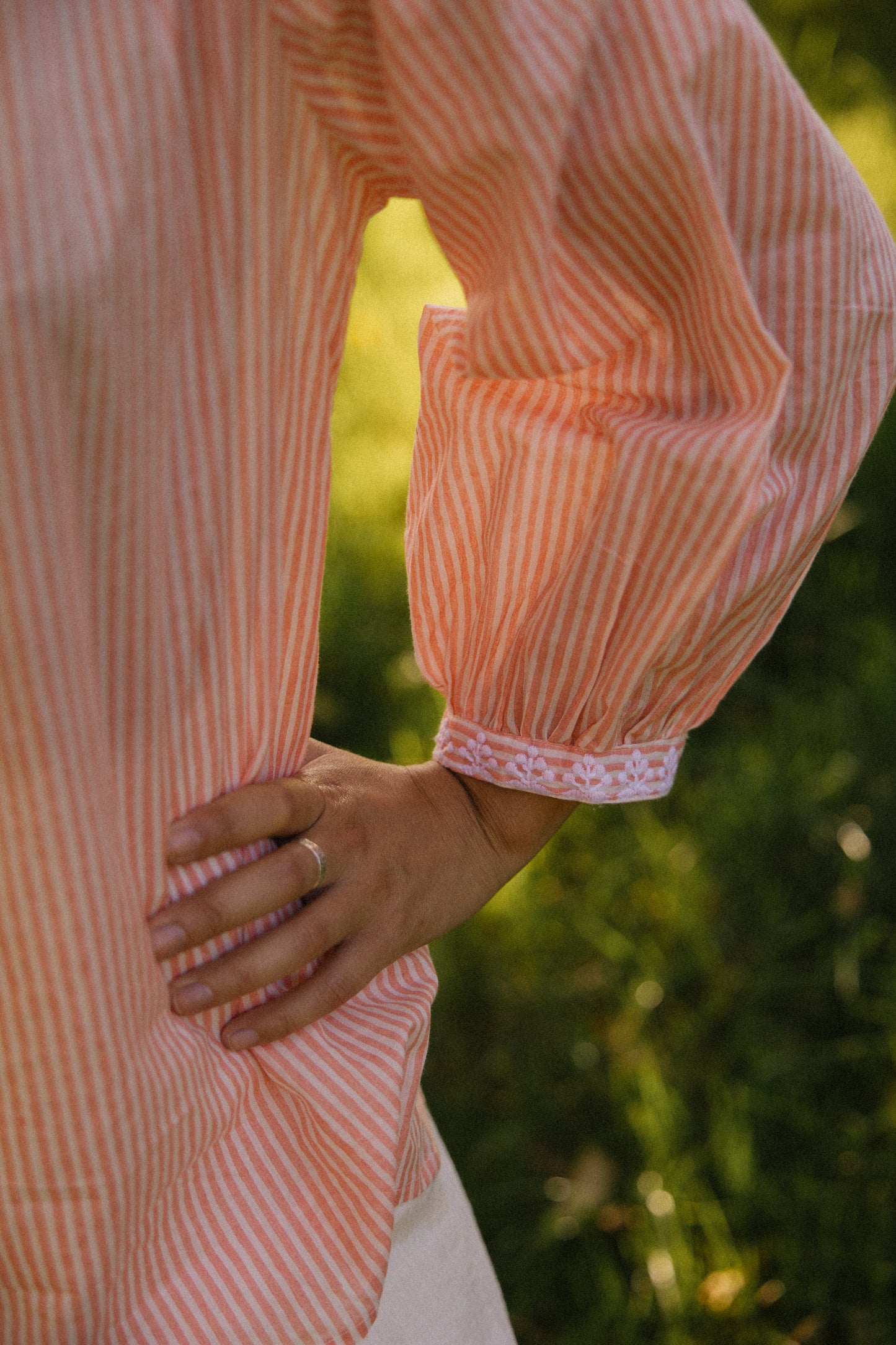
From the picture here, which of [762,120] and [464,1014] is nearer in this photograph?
[762,120]

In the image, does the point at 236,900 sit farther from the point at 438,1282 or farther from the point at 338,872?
the point at 438,1282

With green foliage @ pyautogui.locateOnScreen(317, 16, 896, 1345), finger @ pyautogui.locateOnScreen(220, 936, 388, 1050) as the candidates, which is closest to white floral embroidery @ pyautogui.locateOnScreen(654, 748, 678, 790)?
finger @ pyautogui.locateOnScreen(220, 936, 388, 1050)

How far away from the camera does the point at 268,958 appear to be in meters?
0.80

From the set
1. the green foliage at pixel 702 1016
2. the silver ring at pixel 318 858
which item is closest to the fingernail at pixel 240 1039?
the silver ring at pixel 318 858

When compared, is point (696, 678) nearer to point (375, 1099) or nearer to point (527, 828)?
point (527, 828)

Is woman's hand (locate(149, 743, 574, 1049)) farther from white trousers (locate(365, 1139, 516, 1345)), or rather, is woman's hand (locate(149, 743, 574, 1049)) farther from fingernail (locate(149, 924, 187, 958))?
white trousers (locate(365, 1139, 516, 1345))

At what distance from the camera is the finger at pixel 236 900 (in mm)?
730

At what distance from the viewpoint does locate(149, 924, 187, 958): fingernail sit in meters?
0.72

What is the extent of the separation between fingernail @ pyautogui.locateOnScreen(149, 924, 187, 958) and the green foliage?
1252 mm

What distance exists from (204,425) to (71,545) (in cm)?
11

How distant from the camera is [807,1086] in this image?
193cm

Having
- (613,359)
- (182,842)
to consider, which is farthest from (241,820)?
(613,359)

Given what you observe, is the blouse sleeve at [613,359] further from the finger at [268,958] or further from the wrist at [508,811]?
the finger at [268,958]

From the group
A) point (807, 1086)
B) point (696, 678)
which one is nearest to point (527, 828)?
point (696, 678)
